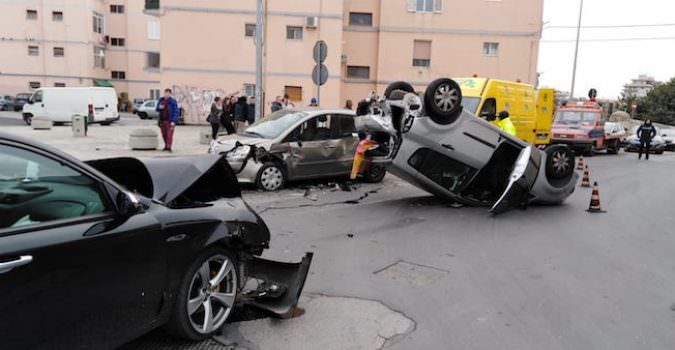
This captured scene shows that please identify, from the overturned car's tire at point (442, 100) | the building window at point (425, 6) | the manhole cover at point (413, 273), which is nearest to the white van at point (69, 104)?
the building window at point (425, 6)

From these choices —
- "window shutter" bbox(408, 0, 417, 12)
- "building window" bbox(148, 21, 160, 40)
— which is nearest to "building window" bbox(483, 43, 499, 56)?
"window shutter" bbox(408, 0, 417, 12)

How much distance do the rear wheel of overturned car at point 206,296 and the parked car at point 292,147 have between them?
20.7 ft

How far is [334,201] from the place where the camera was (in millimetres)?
10117

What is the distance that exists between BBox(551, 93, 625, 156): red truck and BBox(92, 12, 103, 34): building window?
45.4 metres

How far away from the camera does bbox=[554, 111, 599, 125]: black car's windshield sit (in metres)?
22.4

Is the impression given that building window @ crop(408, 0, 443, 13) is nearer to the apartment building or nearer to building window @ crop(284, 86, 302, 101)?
building window @ crop(284, 86, 302, 101)

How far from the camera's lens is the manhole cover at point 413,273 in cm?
573

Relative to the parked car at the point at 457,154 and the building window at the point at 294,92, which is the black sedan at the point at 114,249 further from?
the building window at the point at 294,92

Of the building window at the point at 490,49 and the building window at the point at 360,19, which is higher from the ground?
the building window at the point at 360,19

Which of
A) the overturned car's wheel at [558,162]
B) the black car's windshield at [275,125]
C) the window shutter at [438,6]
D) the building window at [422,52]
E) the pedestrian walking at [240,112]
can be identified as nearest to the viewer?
the overturned car's wheel at [558,162]

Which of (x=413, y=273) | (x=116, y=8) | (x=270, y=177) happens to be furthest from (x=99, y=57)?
(x=413, y=273)

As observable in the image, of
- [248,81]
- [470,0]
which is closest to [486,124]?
[248,81]

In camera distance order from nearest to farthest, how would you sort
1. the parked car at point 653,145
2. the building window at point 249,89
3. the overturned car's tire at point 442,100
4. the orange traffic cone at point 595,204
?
1. the overturned car's tire at point 442,100
2. the orange traffic cone at point 595,204
3. the parked car at point 653,145
4. the building window at point 249,89

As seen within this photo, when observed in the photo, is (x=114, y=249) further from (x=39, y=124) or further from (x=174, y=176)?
(x=39, y=124)
